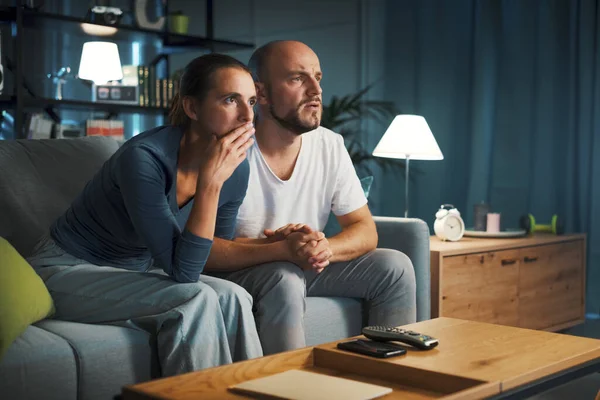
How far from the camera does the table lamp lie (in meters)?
3.44

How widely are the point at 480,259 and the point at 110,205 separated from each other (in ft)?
5.72

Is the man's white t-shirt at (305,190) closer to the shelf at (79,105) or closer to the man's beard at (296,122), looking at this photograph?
the man's beard at (296,122)

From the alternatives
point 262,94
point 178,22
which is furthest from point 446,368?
point 178,22

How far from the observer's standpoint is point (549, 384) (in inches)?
56.2

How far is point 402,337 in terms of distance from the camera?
1.57 metres

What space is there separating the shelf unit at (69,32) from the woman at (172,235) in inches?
86.2

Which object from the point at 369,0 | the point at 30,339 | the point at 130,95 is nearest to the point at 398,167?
the point at 369,0

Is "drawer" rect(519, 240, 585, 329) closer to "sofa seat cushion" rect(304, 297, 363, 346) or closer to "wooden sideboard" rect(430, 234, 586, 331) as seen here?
"wooden sideboard" rect(430, 234, 586, 331)

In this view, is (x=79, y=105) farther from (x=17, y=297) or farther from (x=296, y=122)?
(x=17, y=297)

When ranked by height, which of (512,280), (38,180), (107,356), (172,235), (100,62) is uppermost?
(100,62)

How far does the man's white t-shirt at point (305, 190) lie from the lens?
7.57 feet

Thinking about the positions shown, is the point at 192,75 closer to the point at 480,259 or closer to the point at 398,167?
the point at 480,259

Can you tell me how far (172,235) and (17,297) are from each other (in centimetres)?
36

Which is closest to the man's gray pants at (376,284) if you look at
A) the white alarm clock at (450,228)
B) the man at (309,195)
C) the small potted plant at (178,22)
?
the man at (309,195)
